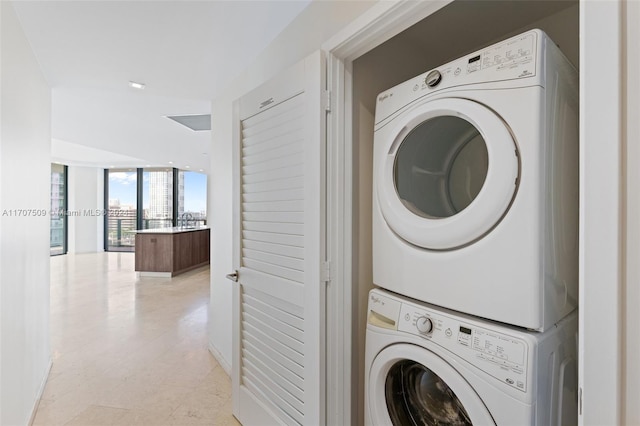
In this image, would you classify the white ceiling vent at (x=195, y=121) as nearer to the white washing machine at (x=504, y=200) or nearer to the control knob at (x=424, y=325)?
the white washing machine at (x=504, y=200)

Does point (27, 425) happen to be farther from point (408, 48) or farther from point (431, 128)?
point (408, 48)

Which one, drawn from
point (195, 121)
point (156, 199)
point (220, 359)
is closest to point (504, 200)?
point (220, 359)

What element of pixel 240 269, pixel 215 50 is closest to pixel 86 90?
pixel 215 50

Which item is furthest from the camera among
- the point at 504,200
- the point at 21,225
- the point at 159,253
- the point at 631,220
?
the point at 159,253

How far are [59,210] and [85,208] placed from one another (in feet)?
1.91

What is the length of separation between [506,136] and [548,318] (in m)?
0.53

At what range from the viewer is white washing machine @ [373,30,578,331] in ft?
3.06

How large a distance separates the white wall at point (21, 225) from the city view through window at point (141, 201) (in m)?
7.52

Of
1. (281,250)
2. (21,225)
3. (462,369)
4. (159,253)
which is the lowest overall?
(159,253)

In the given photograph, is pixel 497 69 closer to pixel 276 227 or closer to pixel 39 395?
pixel 276 227

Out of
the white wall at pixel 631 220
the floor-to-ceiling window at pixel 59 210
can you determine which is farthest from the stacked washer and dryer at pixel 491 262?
the floor-to-ceiling window at pixel 59 210

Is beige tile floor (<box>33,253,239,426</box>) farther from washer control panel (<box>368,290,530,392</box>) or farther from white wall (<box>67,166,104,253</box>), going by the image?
white wall (<box>67,166,104,253</box>)

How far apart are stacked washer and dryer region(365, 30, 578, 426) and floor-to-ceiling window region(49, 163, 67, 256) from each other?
33.9ft

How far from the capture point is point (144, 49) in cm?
219
